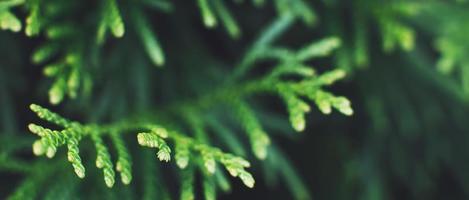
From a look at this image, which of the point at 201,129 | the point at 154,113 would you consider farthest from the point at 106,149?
the point at 154,113

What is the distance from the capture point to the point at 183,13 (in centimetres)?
235

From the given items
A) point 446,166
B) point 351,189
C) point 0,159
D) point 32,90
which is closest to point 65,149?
point 0,159

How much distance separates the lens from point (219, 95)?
2010mm

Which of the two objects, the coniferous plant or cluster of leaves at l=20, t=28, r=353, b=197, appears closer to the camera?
cluster of leaves at l=20, t=28, r=353, b=197

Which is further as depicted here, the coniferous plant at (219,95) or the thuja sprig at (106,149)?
the coniferous plant at (219,95)

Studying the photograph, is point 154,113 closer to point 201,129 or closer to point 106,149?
point 201,129

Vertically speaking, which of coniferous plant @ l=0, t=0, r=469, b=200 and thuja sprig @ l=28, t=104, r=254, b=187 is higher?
coniferous plant @ l=0, t=0, r=469, b=200

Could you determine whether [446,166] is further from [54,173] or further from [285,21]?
[54,173]

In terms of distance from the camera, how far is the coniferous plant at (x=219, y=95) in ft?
5.37

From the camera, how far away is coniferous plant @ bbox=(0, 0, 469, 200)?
1636 millimetres

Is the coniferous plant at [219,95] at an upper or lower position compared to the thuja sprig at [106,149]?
upper

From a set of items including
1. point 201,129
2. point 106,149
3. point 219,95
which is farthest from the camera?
point 219,95

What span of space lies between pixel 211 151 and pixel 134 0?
64 cm

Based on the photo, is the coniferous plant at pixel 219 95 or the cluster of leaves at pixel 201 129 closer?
the cluster of leaves at pixel 201 129
